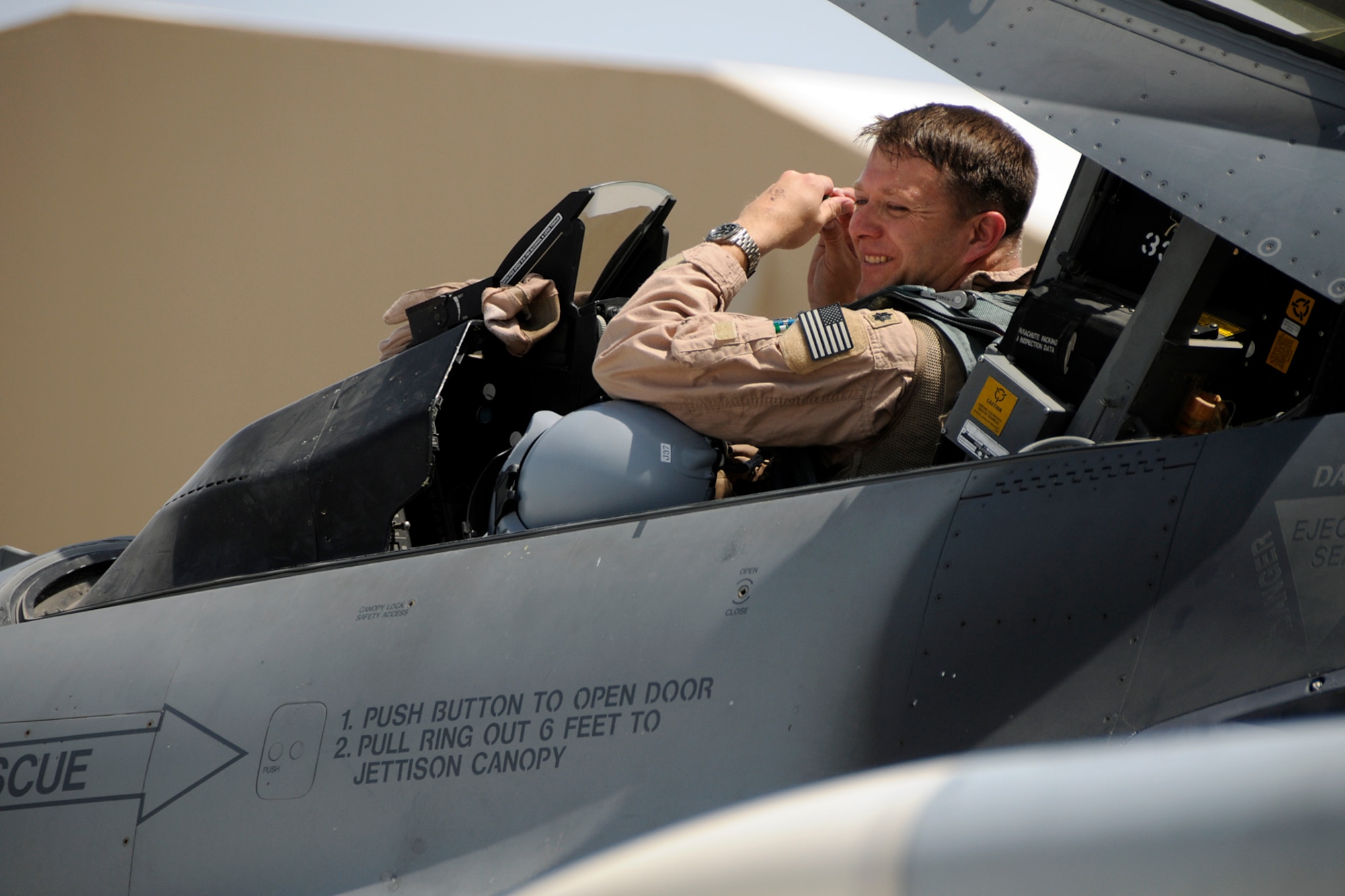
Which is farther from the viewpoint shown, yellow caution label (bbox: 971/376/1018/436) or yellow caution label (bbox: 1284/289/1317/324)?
yellow caution label (bbox: 971/376/1018/436)

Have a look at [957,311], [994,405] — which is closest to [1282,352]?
[994,405]

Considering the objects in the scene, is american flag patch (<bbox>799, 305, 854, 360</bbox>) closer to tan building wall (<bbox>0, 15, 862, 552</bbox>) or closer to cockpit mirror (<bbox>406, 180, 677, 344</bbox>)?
cockpit mirror (<bbox>406, 180, 677, 344</bbox>)

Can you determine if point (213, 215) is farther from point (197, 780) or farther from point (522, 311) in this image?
point (197, 780)

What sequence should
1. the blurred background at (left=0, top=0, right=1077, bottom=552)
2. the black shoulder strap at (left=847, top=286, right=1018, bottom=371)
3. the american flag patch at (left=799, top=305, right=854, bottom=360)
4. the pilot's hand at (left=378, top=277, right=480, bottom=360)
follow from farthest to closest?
1. the blurred background at (left=0, top=0, right=1077, bottom=552)
2. the pilot's hand at (left=378, top=277, right=480, bottom=360)
3. the black shoulder strap at (left=847, top=286, right=1018, bottom=371)
4. the american flag patch at (left=799, top=305, right=854, bottom=360)

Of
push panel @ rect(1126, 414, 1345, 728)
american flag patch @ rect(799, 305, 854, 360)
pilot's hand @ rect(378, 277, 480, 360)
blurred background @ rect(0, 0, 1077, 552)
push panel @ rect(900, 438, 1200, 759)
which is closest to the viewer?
push panel @ rect(1126, 414, 1345, 728)

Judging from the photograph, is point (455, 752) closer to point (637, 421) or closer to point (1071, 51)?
point (637, 421)

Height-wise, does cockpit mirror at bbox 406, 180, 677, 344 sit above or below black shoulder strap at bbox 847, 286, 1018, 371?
below

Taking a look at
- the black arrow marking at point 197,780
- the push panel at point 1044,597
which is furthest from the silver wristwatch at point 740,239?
the black arrow marking at point 197,780

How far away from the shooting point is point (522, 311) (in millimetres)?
2385

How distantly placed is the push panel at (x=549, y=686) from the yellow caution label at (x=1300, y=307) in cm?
47

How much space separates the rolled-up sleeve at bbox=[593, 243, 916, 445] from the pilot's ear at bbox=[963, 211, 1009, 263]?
18.5 inches

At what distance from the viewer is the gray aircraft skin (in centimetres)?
127

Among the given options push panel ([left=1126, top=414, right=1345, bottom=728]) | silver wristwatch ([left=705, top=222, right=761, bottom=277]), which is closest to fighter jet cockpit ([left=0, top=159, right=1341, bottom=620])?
push panel ([left=1126, top=414, right=1345, bottom=728])

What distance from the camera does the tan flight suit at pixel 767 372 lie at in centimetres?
175
